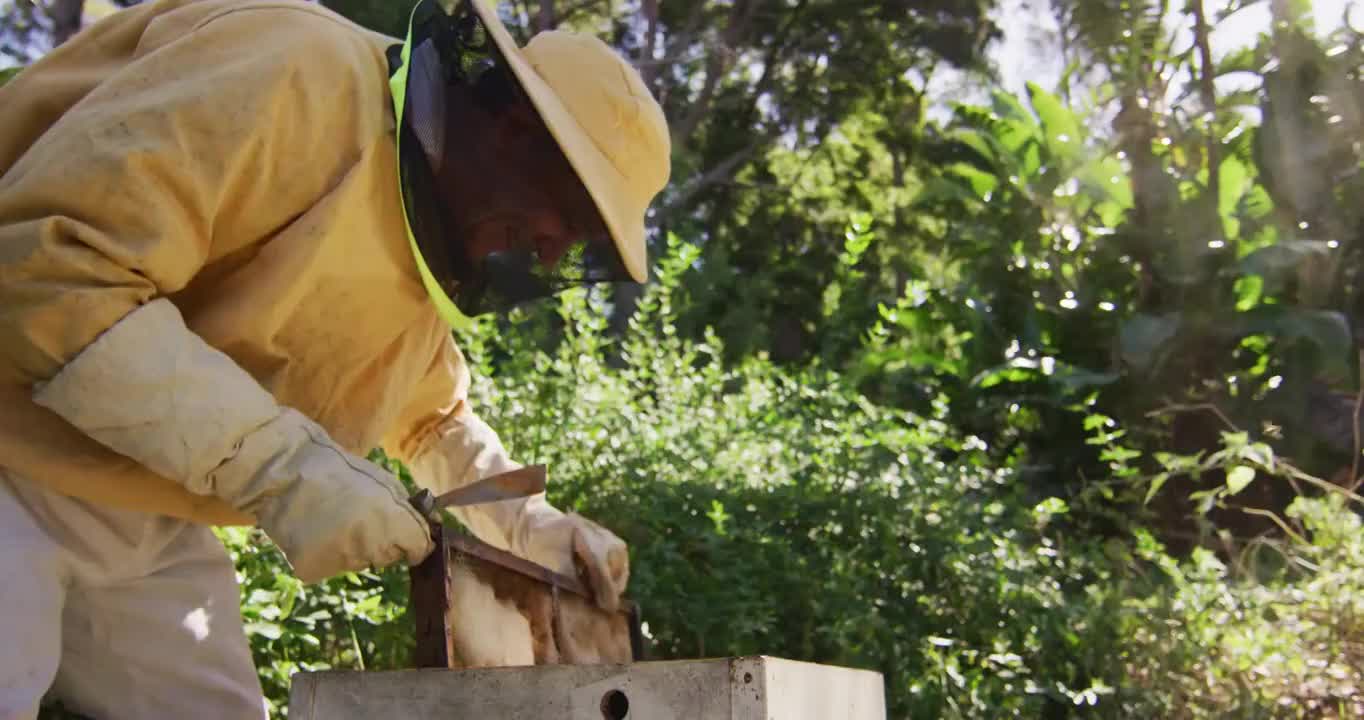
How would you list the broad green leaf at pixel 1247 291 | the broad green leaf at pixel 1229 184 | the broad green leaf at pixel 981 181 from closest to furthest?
the broad green leaf at pixel 1247 291
the broad green leaf at pixel 1229 184
the broad green leaf at pixel 981 181

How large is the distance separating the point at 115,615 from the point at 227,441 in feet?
1.48

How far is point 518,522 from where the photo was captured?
233 cm

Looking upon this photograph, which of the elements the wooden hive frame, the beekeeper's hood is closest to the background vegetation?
the wooden hive frame

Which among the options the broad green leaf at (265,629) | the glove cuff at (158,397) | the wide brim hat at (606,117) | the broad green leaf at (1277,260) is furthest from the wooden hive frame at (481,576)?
the broad green leaf at (1277,260)

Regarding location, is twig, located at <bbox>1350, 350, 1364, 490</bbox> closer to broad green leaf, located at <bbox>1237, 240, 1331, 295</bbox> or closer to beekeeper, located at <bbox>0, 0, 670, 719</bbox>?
broad green leaf, located at <bbox>1237, 240, 1331, 295</bbox>

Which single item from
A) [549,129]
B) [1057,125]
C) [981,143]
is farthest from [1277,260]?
[549,129]

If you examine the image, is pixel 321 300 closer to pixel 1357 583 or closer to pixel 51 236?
pixel 51 236

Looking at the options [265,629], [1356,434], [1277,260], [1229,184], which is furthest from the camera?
[1229,184]

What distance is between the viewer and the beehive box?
1396mm

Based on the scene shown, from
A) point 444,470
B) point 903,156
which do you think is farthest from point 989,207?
point 444,470

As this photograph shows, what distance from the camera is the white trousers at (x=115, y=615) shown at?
160 centimetres

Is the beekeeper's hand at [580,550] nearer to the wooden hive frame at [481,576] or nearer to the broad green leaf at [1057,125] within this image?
the wooden hive frame at [481,576]

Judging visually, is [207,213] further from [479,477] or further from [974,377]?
[974,377]

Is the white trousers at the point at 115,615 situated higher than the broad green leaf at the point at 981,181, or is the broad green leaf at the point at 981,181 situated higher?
the broad green leaf at the point at 981,181
